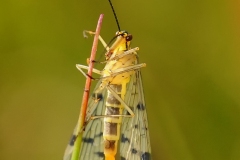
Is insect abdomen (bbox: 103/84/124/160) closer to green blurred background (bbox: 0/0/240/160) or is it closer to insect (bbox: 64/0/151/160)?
insect (bbox: 64/0/151/160)

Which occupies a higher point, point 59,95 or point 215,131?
point 59,95

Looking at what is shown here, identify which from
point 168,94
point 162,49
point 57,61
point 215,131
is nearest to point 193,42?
point 162,49

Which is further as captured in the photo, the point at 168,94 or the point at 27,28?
the point at 168,94

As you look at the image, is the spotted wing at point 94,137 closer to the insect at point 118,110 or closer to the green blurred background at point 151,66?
the insect at point 118,110

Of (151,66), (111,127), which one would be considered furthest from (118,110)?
(151,66)

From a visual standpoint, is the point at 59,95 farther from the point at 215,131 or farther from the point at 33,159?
the point at 215,131

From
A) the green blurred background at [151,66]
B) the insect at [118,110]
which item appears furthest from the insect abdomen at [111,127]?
the green blurred background at [151,66]
